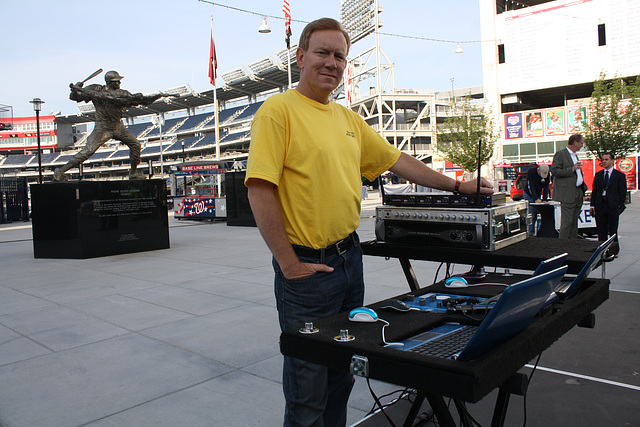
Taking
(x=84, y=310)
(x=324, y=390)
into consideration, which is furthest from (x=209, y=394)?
(x=84, y=310)

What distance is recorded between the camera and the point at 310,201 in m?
1.88

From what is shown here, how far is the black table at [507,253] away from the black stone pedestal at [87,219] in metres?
8.59

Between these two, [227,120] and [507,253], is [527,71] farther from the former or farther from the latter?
[227,120]

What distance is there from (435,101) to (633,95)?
52102 mm

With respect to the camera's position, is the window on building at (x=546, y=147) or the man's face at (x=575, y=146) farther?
the window on building at (x=546, y=147)

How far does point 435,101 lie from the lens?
77375 millimetres

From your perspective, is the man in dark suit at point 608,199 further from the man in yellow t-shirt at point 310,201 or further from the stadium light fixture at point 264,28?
the stadium light fixture at point 264,28

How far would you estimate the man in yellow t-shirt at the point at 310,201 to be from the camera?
1.80 m

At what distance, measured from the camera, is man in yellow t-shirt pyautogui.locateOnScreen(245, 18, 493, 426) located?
5.90 feet

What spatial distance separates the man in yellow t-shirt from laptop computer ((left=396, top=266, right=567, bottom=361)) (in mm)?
477

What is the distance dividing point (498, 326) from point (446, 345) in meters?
0.29

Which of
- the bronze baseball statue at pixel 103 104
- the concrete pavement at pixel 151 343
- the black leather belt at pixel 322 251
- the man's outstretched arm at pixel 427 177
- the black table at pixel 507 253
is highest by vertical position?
the bronze baseball statue at pixel 103 104

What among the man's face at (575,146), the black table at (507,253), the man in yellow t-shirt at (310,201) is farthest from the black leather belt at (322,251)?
the man's face at (575,146)

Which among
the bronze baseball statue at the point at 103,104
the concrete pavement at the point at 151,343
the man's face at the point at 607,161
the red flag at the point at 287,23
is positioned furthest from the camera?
the red flag at the point at 287,23
